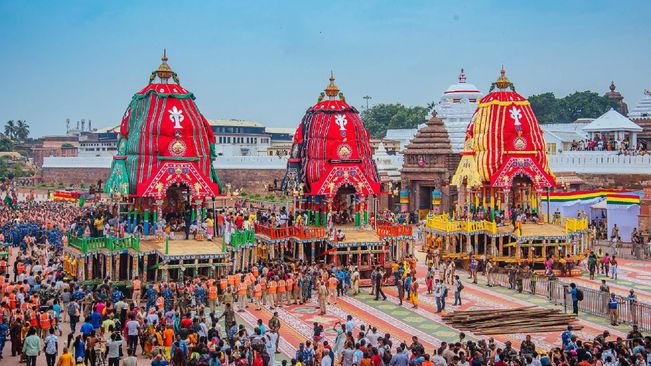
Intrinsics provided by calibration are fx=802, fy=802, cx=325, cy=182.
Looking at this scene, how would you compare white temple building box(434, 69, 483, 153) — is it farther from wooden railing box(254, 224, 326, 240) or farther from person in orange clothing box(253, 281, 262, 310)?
person in orange clothing box(253, 281, 262, 310)

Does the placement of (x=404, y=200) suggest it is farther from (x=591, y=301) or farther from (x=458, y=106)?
→ (x=591, y=301)

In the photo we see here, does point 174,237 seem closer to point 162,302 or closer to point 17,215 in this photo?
point 162,302

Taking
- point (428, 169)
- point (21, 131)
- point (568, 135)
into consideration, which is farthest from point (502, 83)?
point (21, 131)

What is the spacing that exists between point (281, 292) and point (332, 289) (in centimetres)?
→ 182

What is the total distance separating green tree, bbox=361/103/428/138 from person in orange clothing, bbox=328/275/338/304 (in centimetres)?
6950

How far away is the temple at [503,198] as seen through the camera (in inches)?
1321

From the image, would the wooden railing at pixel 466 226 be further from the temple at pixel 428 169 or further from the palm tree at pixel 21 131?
the palm tree at pixel 21 131

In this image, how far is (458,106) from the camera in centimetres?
5812

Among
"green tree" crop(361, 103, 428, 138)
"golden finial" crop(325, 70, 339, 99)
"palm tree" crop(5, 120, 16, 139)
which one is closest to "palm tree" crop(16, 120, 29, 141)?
"palm tree" crop(5, 120, 16, 139)

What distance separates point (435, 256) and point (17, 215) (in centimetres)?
2698

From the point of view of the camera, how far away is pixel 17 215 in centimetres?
4784

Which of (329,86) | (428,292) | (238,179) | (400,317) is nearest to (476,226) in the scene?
(428,292)

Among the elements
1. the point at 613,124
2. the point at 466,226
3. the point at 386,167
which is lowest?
the point at 466,226

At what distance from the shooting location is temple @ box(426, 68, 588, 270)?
33.6 metres
